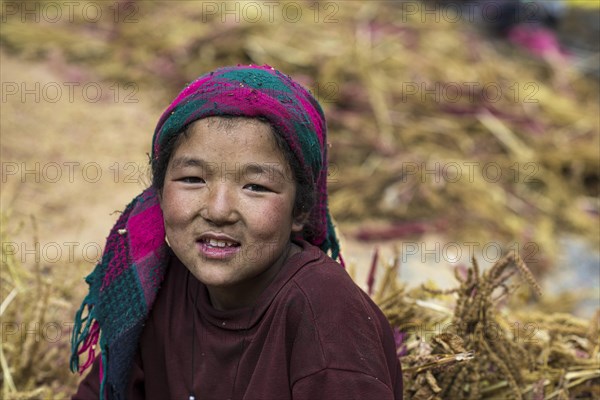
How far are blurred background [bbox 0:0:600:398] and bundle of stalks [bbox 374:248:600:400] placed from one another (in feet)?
0.69

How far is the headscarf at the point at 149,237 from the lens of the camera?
1.49m

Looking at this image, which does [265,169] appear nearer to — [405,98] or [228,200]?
[228,200]

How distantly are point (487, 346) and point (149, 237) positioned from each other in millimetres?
992

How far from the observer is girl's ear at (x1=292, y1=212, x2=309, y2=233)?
63.2 inches

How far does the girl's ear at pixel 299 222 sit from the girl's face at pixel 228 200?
0.09 m

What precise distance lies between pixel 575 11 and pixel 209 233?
7.92 metres

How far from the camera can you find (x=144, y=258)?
171 cm

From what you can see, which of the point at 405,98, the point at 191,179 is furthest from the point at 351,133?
the point at 191,179

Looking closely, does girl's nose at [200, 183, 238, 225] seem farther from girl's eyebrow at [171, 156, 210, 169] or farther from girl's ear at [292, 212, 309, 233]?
girl's ear at [292, 212, 309, 233]

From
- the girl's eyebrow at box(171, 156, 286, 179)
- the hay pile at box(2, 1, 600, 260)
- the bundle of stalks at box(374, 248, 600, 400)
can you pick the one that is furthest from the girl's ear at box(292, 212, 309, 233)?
the hay pile at box(2, 1, 600, 260)

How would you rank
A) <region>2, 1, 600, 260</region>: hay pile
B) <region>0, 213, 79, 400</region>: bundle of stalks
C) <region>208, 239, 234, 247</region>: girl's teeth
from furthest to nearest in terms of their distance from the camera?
<region>2, 1, 600, 260</region>: hay pile, <region>0, 213, 79, 400</region>: bundle of stalks, <region>208, 239, 234, 247</region>: girl's teeth

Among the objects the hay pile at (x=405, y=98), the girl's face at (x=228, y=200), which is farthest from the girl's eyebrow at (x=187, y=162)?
the hay pile at (x=405, y=98)

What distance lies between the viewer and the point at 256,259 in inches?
57.8

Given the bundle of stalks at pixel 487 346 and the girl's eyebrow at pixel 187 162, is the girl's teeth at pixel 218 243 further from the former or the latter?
the bundle of stalks at pixel 487 346
